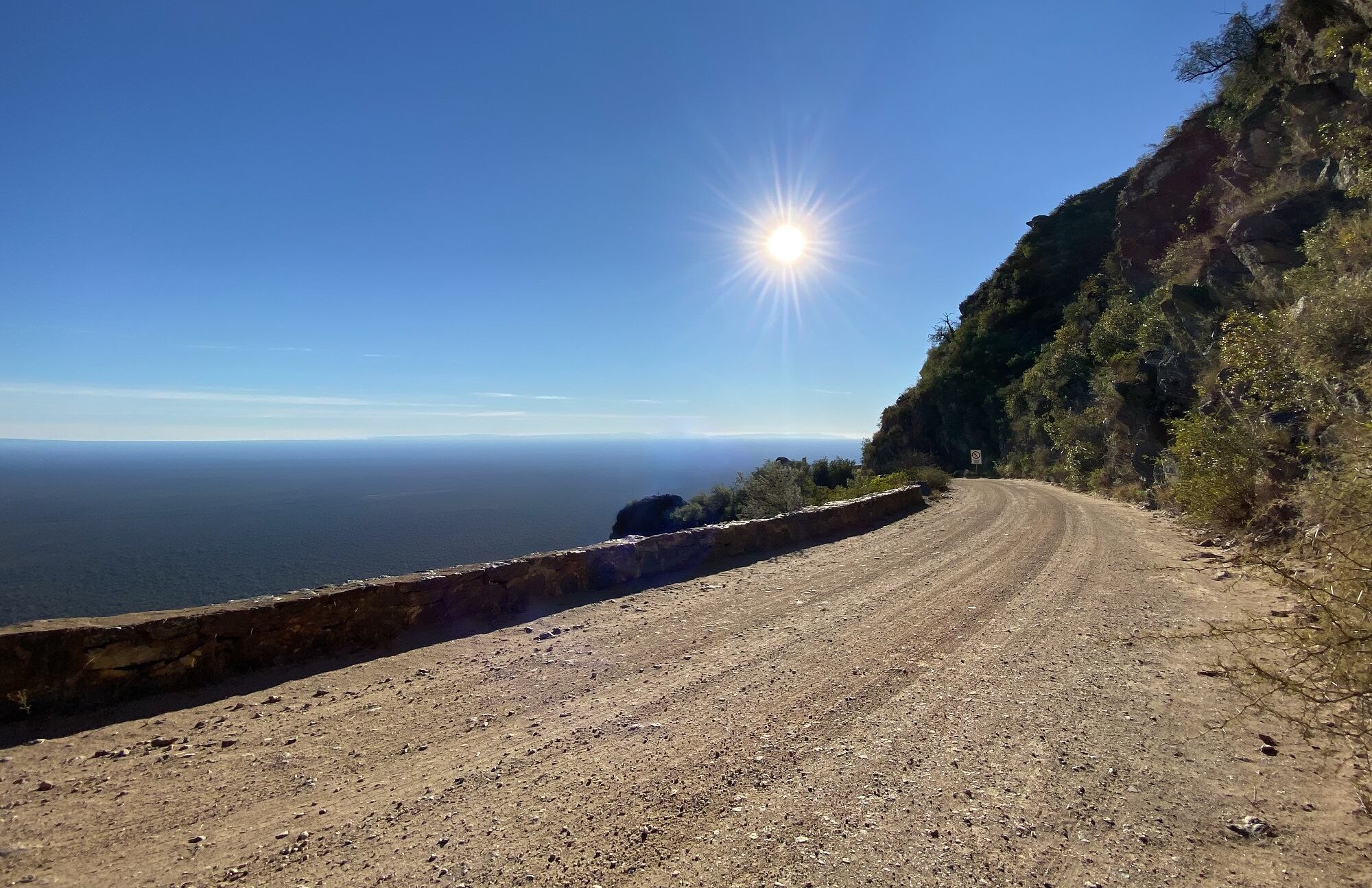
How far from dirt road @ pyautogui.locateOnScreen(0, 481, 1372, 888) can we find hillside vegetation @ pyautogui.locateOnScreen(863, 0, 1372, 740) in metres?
0.77

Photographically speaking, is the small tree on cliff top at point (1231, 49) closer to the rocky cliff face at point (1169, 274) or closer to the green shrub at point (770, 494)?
the rocky cliff face at point (1169, 274)

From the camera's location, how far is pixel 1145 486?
50.8 feet

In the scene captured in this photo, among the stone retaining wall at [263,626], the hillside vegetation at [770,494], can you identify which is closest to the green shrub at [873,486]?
the hillside vegetation at [770,494]

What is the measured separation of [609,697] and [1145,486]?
17519mm

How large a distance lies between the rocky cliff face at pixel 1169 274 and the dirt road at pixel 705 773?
26.8 feet

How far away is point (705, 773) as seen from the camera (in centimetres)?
312

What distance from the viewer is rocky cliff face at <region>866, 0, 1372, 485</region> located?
38.5 ft

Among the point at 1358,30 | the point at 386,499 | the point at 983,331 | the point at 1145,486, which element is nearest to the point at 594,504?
the point at 386,499

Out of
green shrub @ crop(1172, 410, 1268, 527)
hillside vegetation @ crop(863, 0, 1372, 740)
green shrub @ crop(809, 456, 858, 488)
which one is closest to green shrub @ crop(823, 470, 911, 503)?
hillside vegetation @ crop(863, 0, 1372, 740)

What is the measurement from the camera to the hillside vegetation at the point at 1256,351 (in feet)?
11.9

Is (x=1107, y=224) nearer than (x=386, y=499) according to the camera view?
Yes

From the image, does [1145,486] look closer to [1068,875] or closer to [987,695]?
[987,695]

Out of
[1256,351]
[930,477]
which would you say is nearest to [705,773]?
[1256,351]

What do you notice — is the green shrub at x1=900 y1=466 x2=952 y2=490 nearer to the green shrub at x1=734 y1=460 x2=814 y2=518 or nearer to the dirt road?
the green shrub at x1=734 y1=460 x2=814 y2=518
